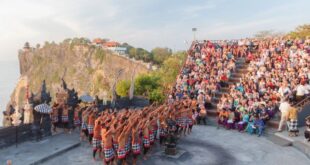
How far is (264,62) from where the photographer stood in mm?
24062

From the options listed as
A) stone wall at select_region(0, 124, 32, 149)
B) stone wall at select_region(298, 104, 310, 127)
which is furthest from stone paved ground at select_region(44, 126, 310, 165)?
stone wall at select_region(298, 104, 310, 127)

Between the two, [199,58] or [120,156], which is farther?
[199,58]

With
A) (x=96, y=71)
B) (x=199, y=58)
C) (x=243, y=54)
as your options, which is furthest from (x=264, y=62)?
(x=96, y=71)

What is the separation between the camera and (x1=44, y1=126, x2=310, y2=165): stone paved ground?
13641 mm

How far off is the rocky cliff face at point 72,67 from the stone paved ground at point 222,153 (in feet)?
188

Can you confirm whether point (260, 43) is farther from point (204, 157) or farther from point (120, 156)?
point (120, 156)

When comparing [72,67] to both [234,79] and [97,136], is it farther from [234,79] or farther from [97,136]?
[97,136]

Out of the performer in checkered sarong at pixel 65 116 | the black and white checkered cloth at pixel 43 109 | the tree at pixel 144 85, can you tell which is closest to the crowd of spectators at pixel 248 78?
the tree at pixel 144 85

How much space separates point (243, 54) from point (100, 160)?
17728mm

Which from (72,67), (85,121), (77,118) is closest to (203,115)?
(77,118)

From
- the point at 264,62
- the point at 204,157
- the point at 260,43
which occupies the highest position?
the point at 260,43

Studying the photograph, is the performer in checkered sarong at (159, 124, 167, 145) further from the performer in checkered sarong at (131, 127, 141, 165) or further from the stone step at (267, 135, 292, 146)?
the stone step at (267, 135, 292, 146)

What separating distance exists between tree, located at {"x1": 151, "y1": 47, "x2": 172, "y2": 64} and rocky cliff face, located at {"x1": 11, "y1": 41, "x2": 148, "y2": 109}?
5493 mm

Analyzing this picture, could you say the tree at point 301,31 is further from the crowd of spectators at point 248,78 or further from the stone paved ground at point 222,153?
the stone paved ground at point 222,153
